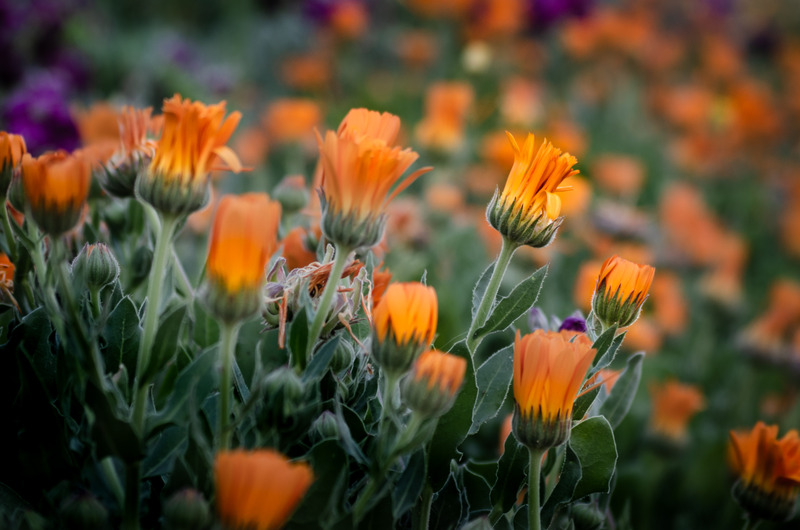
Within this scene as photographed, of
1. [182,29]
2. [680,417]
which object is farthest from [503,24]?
[182,29]

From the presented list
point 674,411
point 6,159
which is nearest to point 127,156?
point 6,159

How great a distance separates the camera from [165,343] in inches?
17.7

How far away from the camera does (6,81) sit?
5.71 feet

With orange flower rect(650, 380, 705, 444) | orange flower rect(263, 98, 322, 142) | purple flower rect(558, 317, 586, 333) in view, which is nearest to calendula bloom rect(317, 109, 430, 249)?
purple flower rect(558, 317, 586, 333)

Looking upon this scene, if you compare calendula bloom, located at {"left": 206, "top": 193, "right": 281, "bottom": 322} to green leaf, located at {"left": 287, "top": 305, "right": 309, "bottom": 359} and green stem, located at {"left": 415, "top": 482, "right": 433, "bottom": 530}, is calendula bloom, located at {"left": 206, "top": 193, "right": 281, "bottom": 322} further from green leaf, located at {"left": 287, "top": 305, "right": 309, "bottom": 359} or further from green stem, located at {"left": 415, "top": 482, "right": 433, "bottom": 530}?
green stem, located at {"left": 415, "top": 482, "right": 433, "bottom": 530}

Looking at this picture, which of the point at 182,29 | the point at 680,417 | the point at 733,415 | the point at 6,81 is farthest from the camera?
the point at 182,29

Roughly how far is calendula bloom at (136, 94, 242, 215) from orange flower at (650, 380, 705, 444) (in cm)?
81

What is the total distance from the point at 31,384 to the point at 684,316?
145 centimetres

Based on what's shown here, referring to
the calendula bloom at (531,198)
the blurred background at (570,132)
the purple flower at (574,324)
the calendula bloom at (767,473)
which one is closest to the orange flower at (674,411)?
the blurred background at (570,132)

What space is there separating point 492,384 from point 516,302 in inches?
2.6

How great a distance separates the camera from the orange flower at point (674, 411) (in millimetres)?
1025

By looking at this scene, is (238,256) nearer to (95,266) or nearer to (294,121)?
(95,266)

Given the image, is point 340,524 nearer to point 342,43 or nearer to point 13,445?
point 13,445

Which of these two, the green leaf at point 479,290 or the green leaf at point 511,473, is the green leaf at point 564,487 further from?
the green leaf at point 479,290
